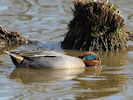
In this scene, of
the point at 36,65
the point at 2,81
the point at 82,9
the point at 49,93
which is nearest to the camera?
the point at 49,93

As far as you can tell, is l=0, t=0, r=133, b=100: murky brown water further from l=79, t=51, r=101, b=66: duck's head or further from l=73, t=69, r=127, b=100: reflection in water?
l=79, t=51, r=101, b=66: duck's head

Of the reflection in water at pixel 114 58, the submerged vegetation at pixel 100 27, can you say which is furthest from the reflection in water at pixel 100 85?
the submerged vegetation at pixel 100 27

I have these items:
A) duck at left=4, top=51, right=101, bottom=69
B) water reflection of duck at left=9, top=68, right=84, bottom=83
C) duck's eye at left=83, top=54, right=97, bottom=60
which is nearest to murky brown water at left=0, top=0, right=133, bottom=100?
water reflection of duck at left=9, top=68, right=84, bottom=83

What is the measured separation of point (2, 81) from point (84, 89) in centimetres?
151

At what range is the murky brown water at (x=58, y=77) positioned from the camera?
367 inches

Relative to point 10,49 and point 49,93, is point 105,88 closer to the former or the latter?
point 49,93

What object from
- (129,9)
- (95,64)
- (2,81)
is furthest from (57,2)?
(2,81)

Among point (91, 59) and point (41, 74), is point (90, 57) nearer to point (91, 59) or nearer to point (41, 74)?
point (91, 59)

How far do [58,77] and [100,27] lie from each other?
283cm

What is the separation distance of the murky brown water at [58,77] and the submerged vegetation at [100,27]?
11.6 inches

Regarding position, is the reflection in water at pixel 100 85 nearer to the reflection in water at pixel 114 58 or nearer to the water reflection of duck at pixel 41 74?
the water reflection of duck at pixel 41 74

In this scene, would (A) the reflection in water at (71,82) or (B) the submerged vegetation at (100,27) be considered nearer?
(A) the reflection in water at (71,82)

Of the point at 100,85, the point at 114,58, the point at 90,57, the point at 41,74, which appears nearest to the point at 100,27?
the point at 114,58

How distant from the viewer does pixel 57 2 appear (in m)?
19.5
